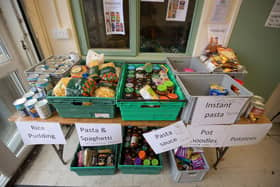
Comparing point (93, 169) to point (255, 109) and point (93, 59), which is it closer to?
point (93, 59)

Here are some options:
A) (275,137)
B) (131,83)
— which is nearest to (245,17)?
(131,83)

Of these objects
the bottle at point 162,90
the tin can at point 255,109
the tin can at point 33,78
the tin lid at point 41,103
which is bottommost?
the tin can at point 255,109

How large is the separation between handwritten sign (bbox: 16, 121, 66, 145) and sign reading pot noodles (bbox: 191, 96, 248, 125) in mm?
929

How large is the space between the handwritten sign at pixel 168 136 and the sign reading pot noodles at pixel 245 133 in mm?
307

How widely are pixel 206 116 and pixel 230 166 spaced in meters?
0.95

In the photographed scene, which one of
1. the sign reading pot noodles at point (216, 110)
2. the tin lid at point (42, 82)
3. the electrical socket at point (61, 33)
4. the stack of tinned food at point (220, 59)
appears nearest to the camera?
the sign reading pot noodles at point (216, 110)

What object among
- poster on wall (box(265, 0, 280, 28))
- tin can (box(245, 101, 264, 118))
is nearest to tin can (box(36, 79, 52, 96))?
tin can (box(245, 101, 264, 118))

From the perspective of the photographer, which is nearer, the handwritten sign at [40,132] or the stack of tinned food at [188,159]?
the handwritten sign at [40,132]

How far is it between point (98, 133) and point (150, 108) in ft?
1.37

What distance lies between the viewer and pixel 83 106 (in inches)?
31.1

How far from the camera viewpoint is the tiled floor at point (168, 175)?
115cm

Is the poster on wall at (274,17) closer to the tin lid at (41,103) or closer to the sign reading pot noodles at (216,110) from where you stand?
the sign reading pot noodles at (216,110)

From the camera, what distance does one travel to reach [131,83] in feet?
3.18

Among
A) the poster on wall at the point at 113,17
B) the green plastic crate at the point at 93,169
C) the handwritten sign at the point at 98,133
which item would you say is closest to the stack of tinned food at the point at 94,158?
the green plastic crate at the point at 93,169
